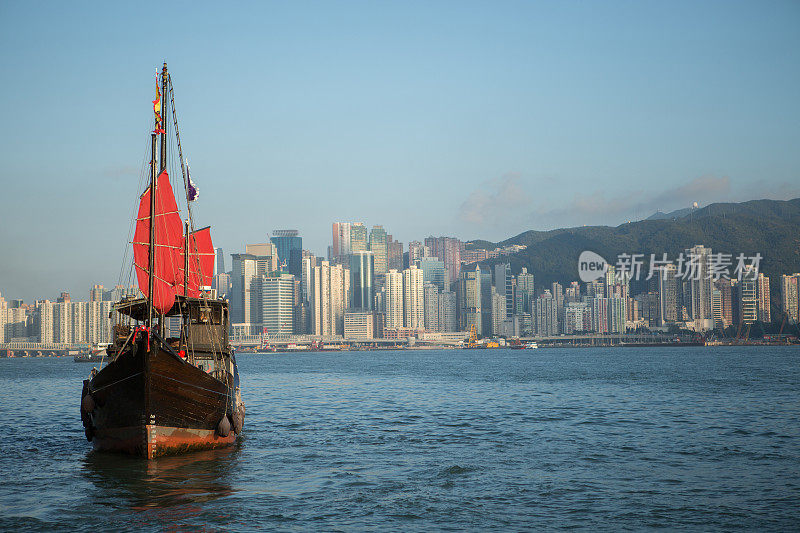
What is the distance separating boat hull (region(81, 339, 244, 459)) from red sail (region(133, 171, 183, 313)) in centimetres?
529

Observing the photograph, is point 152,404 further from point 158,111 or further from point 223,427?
point 158,111

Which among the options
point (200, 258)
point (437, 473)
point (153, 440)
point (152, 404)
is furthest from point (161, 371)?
point (200, 258)

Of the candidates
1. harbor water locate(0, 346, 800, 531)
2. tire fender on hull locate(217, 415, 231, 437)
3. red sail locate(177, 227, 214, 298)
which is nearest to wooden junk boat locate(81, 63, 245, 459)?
tire fender on hull locate(217, 415, 231, 437)

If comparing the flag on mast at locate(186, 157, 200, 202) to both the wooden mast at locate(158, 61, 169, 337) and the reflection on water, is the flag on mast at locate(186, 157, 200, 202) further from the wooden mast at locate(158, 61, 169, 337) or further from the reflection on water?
the reflection on water

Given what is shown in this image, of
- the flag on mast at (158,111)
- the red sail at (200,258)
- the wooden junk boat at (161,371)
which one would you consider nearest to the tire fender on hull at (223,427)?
the wooden junk boat at (161,371)

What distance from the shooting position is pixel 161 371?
2383 centimetres

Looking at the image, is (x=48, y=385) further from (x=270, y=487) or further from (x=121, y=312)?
(x=270, y=487)

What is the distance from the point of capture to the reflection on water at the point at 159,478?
19.8m

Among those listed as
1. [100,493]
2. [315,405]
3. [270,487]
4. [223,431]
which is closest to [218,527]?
[270,487]

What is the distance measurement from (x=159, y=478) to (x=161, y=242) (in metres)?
13.5

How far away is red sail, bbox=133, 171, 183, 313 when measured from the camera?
30.7 m

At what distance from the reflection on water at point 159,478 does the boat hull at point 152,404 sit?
1.59 feet

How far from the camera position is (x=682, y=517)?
17391 mm

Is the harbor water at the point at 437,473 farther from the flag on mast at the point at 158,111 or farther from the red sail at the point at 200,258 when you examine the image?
the flag on mast at the point at 158,111
